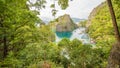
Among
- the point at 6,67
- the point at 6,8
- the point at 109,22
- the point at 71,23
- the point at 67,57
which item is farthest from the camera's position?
the point at 71,23

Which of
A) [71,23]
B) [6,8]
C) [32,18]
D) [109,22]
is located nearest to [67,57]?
[109,22]

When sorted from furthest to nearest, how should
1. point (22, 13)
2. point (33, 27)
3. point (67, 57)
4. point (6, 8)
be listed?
point (67, 57), point (33, 27), point (22, 13), point (6, 8)

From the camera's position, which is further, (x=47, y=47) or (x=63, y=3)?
(x=47, y=47)

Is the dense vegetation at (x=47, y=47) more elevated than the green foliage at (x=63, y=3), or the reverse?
the green foliage at (x=63, y=3)

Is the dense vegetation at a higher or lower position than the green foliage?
lower

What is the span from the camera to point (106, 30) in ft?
33.2

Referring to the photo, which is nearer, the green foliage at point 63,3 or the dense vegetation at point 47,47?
the green foliage at point 63,3

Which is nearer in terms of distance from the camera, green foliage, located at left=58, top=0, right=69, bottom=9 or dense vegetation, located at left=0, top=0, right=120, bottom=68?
green foliage, located at left=58, top=0, right=69, bottom=9

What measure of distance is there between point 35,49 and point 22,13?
9.12ft

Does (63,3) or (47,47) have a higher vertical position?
(63,3)

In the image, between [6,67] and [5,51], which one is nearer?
[6,67]

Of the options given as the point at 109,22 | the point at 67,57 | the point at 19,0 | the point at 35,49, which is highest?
the point at 19,0

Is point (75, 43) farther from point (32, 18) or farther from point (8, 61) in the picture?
point (8, 61)

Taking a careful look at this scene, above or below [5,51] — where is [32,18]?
above
